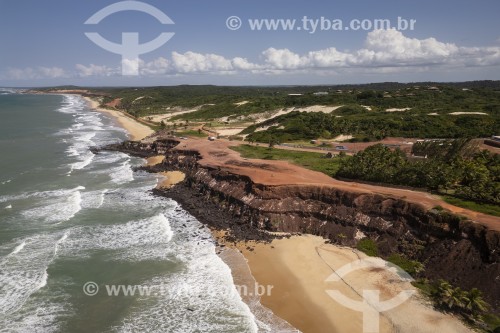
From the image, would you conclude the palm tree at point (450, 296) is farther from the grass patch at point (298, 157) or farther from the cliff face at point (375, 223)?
the grass patch at point (298, 157)

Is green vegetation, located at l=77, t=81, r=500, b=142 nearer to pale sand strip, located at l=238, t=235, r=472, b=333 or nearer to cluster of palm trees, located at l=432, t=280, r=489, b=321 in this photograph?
pale sand strip, located at l=238, t=235, r=472, b=333

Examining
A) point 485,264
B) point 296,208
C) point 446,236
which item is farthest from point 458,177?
point 296,208

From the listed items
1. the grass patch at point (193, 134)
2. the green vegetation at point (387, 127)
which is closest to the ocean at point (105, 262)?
the grass patch at point (193, 134)

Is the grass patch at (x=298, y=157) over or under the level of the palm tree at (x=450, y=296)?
over

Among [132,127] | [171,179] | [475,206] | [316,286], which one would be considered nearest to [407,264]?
[316,286]

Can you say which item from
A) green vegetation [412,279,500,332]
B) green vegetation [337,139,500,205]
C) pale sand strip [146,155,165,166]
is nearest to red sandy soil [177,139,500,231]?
green vegetation [337,139,500,205]

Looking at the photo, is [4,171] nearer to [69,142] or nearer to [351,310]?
[69,142]

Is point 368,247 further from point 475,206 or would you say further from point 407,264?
point 475,206

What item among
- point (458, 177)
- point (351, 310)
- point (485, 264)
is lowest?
point (351, 310)
